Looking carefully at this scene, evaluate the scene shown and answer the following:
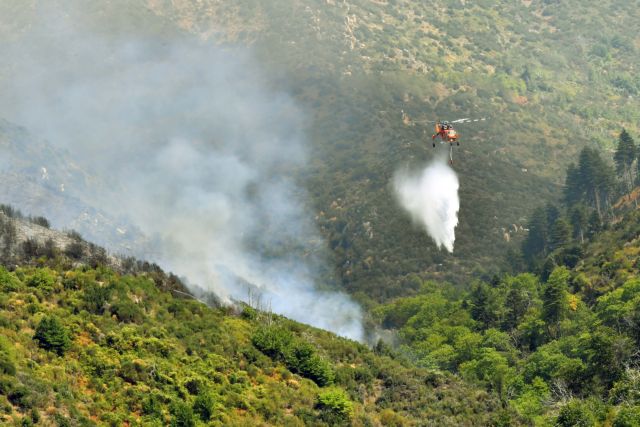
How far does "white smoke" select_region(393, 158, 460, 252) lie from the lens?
190 metres

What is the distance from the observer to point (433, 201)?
196 metres

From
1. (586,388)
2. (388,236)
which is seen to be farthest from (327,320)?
(586,388)

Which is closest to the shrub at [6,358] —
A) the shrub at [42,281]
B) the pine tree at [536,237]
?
the shrub at [42,281]

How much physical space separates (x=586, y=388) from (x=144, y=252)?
235 ft

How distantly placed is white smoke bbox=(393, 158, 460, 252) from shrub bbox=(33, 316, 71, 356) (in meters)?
112

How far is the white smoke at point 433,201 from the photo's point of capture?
622ft

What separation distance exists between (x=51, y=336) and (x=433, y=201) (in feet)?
404

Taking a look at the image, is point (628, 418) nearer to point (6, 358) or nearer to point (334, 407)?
point (334, 407)

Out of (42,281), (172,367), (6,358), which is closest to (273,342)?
(172,367)

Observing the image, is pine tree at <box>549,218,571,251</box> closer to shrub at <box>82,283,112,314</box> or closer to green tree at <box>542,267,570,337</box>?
green tree at <box>542,267,570,337</box>

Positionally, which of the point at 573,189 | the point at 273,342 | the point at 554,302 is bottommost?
the point at 273,342

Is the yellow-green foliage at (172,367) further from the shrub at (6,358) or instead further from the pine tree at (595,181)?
the pine tree at (595,181)

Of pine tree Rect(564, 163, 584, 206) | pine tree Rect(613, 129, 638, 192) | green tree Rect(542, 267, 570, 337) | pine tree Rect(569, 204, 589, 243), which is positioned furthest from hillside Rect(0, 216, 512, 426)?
pine tree Rect(564, 163, 584, 206)

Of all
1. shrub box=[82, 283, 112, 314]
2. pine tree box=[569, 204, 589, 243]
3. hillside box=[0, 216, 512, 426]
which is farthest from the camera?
pine tree box=[569, 204, 589, 243]
